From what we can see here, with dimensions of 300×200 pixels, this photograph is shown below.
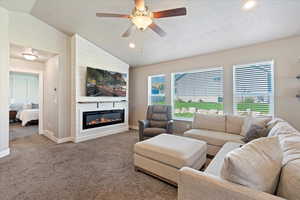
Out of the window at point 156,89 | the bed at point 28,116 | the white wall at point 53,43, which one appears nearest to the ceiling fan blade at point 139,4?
the white wall at point 53,43

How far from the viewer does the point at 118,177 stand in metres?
2.12

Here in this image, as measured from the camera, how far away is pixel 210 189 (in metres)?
0.97

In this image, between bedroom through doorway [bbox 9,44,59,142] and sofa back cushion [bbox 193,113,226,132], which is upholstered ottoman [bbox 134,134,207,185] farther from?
bedroom through doorway [bbox 9,44,59,142]

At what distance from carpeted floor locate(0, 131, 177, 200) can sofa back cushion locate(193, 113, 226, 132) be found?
182cm

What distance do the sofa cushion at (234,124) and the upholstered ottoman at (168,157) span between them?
3.97 feet

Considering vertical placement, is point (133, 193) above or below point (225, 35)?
below

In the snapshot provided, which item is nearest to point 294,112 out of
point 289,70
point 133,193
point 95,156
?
point 289,70

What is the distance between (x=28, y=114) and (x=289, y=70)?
8.62 metres

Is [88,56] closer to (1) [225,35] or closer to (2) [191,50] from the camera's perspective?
Answer: (2) [191,50]

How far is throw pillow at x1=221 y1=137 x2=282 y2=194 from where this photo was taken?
893 millimetres

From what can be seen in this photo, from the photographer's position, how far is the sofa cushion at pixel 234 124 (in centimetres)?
299

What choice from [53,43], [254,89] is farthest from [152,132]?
[53,43]

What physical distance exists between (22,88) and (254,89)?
10495 millimetres

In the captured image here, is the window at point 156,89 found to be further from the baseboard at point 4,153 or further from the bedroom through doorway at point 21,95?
the bedroom through doorway at point 21,95
